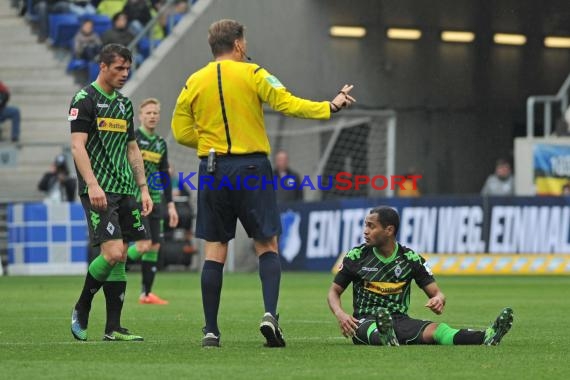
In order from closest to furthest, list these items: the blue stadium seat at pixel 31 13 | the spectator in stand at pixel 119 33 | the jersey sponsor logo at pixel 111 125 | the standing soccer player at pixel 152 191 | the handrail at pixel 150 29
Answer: the jersey sponsor logo at pixel 111 125
the standing soccer player at pixel 152 191
the handrail at pixel 150 29
the spectator in stand at pixel 119 33
the blue stadium seat at pixel 31 13

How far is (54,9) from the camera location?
3084 cm

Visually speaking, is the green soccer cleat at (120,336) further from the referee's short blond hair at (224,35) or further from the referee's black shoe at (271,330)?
the referee's short blond hair at (224,35)

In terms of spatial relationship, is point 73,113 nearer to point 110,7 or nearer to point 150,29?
point 150,29

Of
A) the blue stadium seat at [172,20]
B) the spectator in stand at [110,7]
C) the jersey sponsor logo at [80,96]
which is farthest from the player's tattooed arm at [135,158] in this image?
the spectator in stand at [110,7]

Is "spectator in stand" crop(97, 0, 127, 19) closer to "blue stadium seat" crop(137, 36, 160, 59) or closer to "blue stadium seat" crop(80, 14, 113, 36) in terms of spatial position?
"blue stadium seat" crop(80, 14, 113, 36)

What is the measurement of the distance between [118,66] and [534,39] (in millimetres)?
24455

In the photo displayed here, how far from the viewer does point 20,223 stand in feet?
84.2

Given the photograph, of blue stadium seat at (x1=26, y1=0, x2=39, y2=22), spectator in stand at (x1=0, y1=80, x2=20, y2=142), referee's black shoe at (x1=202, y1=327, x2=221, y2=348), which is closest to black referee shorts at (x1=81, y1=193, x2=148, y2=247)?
referee's black shoe at (x1=202, y1=327, x2=221, y2=348)

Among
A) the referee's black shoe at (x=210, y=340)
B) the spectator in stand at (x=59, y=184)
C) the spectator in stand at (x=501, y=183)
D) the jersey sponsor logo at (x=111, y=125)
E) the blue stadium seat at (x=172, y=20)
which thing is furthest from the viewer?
the blue stadium seat at (x=172, y=20)

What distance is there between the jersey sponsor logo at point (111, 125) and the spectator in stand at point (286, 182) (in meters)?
16.3

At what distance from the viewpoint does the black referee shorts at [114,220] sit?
10211 mm

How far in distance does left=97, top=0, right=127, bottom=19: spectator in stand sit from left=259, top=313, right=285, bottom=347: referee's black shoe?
2235 centimetres

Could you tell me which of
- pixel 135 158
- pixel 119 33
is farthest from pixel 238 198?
pixel 119 33

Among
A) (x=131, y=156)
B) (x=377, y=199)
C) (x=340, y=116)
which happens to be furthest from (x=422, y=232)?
(x=131, y=156)
